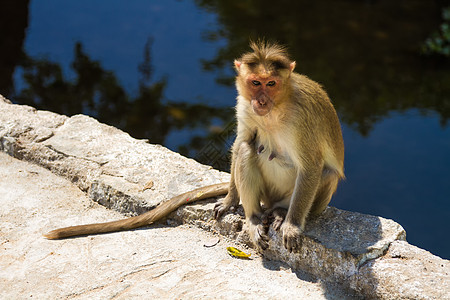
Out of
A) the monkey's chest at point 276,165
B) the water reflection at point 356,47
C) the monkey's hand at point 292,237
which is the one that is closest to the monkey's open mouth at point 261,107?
the monkey's chest at point 276,165

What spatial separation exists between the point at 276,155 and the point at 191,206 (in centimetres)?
80

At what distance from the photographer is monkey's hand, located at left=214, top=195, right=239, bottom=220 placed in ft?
14.4

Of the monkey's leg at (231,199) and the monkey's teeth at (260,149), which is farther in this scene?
the monkey's leg at (231,199)

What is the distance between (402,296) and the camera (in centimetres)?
346

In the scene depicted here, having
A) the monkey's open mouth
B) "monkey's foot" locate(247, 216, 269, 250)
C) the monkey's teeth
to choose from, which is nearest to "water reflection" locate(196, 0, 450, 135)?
the monkey's teeth

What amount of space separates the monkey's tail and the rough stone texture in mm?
79

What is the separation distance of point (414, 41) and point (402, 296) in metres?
9.06

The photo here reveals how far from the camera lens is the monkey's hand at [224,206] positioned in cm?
438

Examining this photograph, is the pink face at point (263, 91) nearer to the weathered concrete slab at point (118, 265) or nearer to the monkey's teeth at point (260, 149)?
the monkey's teeth at point (260, 149)

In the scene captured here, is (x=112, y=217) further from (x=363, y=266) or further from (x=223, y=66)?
(x=223, y=66)

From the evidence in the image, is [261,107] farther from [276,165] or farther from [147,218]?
[147,218]

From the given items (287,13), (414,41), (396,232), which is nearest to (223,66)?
(287,13)

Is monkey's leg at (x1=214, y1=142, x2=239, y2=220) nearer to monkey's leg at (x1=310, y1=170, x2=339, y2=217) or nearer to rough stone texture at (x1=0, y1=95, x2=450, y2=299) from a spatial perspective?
rough stone texture at (x1=0, y1=95, x2=450, y2=299)

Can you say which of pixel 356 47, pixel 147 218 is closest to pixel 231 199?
pixel 147 218
